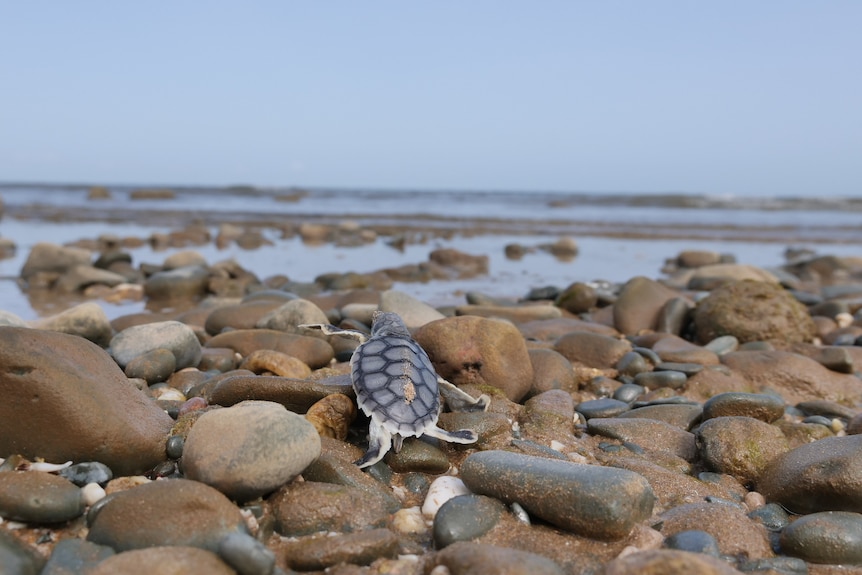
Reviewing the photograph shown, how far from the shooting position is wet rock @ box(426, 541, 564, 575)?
9.11ft

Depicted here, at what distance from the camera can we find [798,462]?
13.0ft

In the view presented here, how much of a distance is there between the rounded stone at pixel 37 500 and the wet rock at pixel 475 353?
2.62 m

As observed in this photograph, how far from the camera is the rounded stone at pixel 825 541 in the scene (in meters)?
3.27

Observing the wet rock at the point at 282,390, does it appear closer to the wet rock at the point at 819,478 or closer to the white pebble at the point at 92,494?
the white pebble at the point at 92,494

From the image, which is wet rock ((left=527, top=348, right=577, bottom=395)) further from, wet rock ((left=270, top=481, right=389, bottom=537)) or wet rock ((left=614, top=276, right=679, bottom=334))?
wet rock ((left=614, top=276, right=679, bottom=334))

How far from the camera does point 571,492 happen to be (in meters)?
3.30

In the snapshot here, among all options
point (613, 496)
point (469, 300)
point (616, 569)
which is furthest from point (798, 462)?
point (469, 300)

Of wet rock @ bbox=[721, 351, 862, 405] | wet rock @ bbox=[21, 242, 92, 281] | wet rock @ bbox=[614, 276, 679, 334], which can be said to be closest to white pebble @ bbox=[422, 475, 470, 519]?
wet rock @ bbox=[721, 351, 862, 405]

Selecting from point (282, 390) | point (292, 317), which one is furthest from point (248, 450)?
point (292, 317)

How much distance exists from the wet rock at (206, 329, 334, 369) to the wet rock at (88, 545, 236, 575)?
3163mm

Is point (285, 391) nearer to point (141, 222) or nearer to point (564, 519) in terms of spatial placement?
point (564, 519)

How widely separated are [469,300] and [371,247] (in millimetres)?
9883

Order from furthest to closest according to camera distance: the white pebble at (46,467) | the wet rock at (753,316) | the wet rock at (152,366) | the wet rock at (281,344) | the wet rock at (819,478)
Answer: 1. the wet rock at (753,316)
2. the wet rock at (281,344)
3. the wet rock at (152,366)
4. the wet rock at (819,478)
5. the white pebble at (46,467)

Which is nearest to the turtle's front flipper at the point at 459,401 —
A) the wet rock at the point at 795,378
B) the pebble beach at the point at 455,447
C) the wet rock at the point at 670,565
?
the pebble beach at the point at 455,447
